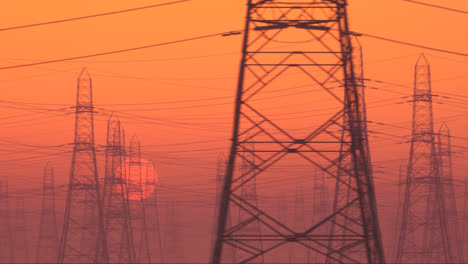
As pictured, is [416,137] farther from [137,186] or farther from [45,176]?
[45,176]

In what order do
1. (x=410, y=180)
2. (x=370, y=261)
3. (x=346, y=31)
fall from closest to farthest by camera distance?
(x=370, y=261)
(x=346, y=31)
(x=410, y=180)

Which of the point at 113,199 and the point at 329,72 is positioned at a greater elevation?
the point at 329,72

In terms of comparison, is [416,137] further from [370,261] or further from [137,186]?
[370,261]

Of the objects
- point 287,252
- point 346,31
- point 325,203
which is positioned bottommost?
point 287,252

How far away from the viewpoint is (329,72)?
63.7 feet

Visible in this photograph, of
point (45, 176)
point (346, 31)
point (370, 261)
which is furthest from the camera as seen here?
point (45, 176)

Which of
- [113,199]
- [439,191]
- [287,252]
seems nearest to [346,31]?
[439,191]

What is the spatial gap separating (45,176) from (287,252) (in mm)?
45928

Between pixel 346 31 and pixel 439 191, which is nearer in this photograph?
pixel 346 31

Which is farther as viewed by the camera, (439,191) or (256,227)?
(256,227)

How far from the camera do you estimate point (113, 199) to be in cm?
4788

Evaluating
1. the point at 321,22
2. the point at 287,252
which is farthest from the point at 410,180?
the point at 287,252

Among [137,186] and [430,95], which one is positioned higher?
[430,95]

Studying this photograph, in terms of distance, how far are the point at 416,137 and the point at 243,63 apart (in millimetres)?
24706
